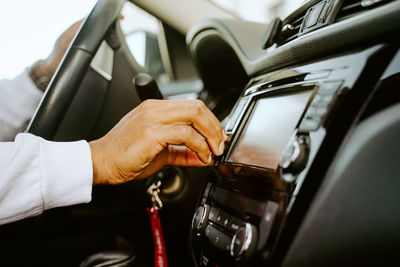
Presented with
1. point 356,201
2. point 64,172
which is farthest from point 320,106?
point 64,172

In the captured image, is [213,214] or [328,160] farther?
[213,214]

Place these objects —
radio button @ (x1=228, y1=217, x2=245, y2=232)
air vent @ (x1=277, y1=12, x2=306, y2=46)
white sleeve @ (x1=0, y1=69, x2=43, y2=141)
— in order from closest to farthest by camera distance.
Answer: radio button @ (x1=228, y1=217, x2=245, y2=232), air vent @ (x1=277, y1=12, x2=306, y2=46), white sleeve @ (x1=0, y1=69, x2=43, y2=141)

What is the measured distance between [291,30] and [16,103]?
2.61ft

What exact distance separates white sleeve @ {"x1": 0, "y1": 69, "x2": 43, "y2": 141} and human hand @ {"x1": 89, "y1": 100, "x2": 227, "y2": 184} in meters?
0.42

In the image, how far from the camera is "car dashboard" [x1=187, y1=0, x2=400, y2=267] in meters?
0.38

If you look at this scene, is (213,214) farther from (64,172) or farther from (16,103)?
(16,103)

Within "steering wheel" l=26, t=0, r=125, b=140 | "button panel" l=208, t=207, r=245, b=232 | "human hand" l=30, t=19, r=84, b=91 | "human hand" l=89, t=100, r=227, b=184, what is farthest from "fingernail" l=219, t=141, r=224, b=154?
"human hand" l=30, t=19, r=84, b=91

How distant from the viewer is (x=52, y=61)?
902 mm

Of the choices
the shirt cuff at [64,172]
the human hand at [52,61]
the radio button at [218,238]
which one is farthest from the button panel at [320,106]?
the human hand at [52,61]

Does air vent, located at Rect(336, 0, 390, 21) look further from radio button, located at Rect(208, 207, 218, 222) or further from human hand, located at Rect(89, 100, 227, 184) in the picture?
radio button, located at Rect(208, 207, 218, 222)

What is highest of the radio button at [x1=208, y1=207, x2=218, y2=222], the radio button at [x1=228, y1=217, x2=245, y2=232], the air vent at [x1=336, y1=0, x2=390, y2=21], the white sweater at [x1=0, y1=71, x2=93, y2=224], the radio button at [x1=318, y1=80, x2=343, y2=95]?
the air vent at [x1=336, y1=0, x2=390, y2=21]

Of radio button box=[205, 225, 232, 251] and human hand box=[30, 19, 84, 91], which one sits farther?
human hand box=[30, 19, 84, 91]

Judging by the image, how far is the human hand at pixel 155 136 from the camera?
55cm

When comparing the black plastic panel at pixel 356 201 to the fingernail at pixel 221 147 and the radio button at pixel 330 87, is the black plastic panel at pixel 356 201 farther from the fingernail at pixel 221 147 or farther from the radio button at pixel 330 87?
the fingernail at pixel 221 147
